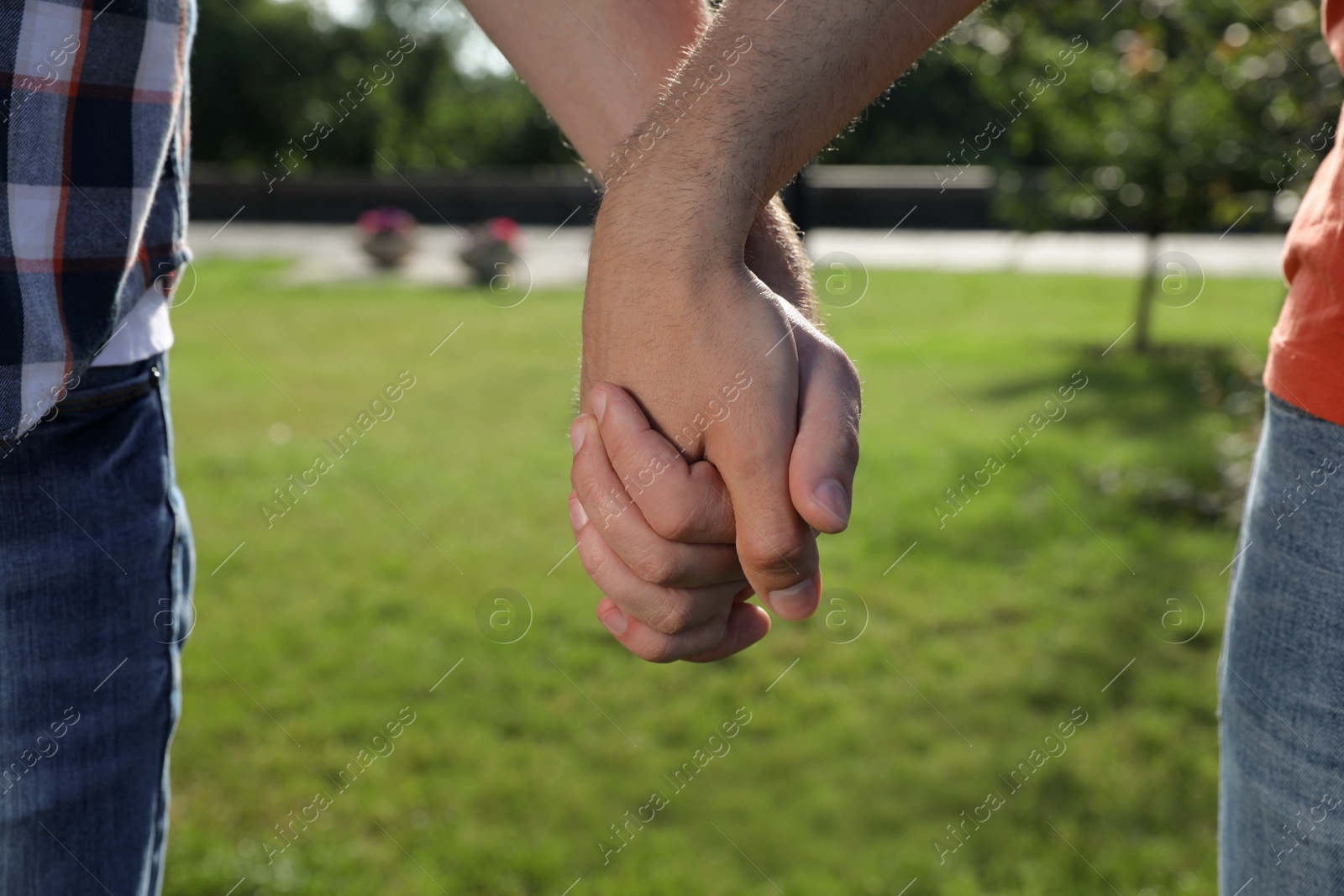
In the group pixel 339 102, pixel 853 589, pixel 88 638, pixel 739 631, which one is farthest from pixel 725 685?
pixel 339 102

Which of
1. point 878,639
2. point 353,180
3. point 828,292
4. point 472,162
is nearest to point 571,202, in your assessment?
point 353,180

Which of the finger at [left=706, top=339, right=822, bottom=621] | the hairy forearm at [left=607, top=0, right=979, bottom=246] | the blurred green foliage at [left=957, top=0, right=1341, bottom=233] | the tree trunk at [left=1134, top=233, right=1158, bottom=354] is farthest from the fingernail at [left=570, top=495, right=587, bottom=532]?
the tree trunk at [left=1134, top=233, right=1158, bottom=354]

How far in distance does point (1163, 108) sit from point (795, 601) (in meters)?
6.16

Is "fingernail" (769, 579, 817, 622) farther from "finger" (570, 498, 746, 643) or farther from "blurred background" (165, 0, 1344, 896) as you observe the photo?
"blurred background" (165, 0, 1344, 896)

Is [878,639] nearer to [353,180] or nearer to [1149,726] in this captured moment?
[1149,726]

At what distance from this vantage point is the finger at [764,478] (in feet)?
3.55

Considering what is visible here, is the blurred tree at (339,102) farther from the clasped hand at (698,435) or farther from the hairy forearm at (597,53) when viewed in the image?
the clasped hand at (698,435)

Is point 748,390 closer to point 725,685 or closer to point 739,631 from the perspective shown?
point 739,631

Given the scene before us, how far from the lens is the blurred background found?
2861mm

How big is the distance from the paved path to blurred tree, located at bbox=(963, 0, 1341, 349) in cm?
317

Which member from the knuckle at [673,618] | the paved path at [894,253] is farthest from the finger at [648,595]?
the paved path at [894,253]

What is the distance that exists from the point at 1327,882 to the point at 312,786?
102 inches

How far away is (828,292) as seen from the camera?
381 inches

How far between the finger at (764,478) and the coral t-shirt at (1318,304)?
1.85 ft
